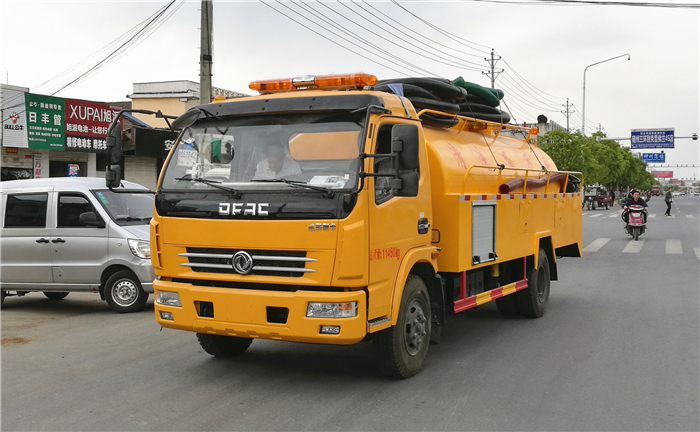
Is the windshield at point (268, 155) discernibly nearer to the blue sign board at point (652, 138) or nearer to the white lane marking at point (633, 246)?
the white lane marking at point (633, 246)

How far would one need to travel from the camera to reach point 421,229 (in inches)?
241

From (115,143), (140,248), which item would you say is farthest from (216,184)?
(140,248)

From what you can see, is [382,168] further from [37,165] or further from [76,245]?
[37,165]

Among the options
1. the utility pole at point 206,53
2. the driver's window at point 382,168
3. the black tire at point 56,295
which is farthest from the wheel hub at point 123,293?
the driver's window at point 382,168

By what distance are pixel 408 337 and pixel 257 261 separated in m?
1.64

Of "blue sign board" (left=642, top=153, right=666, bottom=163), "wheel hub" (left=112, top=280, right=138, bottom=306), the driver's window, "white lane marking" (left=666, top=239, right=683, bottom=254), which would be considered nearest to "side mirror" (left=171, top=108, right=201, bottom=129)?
the driver's window

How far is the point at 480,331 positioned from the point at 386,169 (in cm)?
346

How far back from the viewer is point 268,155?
18.2ft

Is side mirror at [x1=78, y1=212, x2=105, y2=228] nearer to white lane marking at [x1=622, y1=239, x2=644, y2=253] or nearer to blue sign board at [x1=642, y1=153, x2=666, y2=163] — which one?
white lane marking at [x1=622, y1=239, x2=644, y2=253]

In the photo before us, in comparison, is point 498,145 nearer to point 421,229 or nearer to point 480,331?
point 480,331

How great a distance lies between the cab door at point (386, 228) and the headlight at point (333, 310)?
217 mm

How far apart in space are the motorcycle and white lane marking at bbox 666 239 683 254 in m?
0.96

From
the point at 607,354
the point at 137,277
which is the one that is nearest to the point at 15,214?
the point at 137,277

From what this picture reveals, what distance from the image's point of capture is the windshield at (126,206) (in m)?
9.70
